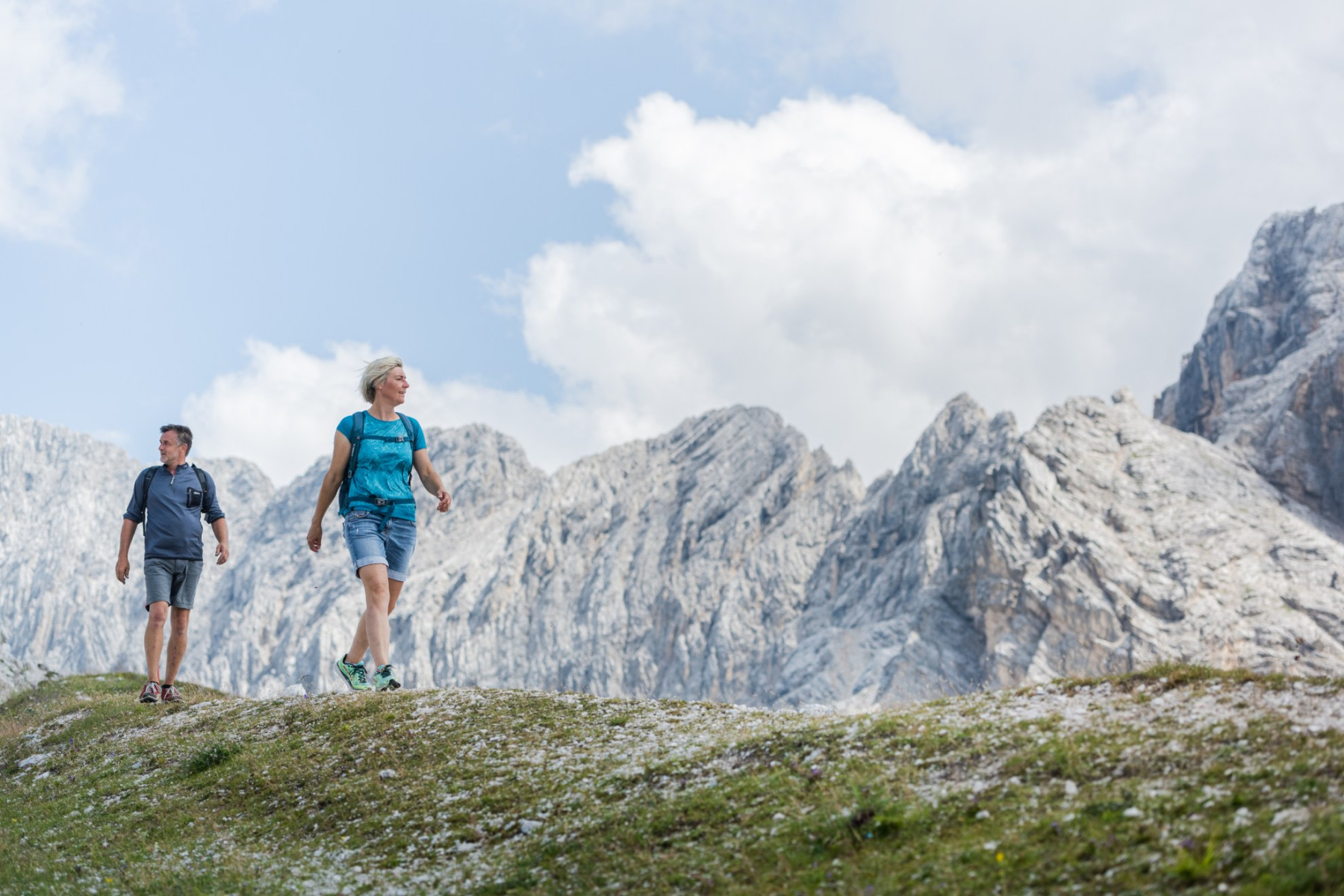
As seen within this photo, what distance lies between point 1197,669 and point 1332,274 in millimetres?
169192

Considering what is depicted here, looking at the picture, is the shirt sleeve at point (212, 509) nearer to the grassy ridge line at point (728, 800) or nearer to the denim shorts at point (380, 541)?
the denim shorts at point (380, 541)

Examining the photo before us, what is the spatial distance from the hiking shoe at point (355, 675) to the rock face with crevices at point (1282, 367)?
140660 mm

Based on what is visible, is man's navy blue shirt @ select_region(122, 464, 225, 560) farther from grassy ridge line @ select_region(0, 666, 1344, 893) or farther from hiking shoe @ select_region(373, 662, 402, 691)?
hiking shoe @ select_region(373, 662, 402, 691)

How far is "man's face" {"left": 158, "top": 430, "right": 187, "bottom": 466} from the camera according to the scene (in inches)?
610

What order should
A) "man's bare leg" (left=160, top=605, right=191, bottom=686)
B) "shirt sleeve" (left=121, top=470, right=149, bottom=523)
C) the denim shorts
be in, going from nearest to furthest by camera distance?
1. the denim shorts
2. "shirt sleeve" (left=121, top=470, right=149, bottom=523)
3. "man's bare leg" (left=160, top=605, right=191, bottom=686)

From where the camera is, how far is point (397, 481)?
13.2 metres

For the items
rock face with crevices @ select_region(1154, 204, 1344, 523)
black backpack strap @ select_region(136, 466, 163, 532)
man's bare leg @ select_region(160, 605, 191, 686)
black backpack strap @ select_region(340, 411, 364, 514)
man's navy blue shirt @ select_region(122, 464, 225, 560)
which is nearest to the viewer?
black backpack strap @ select_region(340, 411, 364, 514)

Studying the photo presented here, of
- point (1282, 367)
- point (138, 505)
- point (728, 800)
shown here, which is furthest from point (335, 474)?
point (1282, 367)

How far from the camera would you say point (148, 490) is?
15609mm

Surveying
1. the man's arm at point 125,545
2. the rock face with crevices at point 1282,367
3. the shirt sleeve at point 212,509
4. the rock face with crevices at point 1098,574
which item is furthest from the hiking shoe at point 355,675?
the rock face with crevices at point 1282,367

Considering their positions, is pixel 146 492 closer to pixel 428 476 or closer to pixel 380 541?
pixel 380 541

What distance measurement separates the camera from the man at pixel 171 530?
50.4 ft

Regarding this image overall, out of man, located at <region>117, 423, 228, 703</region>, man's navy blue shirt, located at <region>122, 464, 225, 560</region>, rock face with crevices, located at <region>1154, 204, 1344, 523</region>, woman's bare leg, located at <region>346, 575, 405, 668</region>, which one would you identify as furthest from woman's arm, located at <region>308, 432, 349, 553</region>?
rock face with crevices, located at <region>1154, 204, 1344, 523</region>

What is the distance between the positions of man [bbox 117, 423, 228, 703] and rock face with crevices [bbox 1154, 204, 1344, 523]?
14104 cm
